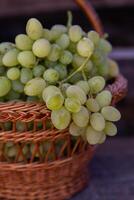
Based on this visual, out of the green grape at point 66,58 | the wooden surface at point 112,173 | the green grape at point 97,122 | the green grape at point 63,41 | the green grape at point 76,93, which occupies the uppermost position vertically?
the green grape at point 63,41

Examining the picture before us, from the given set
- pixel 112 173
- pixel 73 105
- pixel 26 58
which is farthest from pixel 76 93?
pixel 112 173

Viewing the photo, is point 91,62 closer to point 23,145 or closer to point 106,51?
point 106,51

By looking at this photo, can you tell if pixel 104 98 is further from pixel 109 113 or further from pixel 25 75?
pixel 25 75

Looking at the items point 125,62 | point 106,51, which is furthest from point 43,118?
point 125,62

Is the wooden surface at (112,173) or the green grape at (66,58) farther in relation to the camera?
the wooden surface at (112,173)

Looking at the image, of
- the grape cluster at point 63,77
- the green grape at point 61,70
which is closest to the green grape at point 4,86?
the grape cluster at point 63,77

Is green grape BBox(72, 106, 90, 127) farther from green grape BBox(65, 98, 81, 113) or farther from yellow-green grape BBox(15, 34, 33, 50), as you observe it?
yellow-green grape BBox(15, 34, 33, 50)

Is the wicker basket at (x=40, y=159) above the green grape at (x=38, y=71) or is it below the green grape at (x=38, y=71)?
below

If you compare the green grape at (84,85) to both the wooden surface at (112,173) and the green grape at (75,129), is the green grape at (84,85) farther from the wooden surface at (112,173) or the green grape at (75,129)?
the wooden surface at (112,173)
